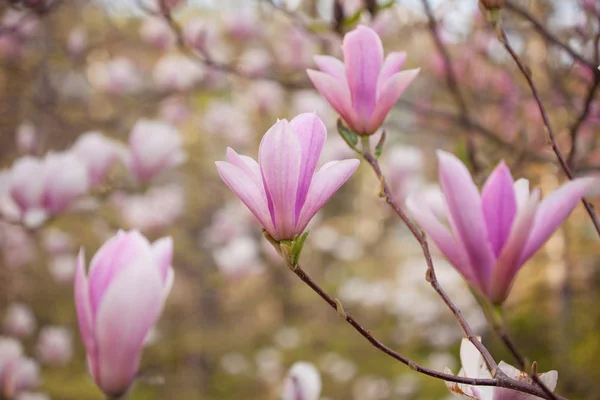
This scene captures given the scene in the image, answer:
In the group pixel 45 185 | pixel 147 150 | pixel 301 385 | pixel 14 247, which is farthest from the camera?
pixel 14 247

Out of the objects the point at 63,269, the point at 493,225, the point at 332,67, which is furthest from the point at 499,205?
the point at 63,269

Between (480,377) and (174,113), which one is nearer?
(480,377)

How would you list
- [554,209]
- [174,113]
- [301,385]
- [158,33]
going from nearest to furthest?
[554,209] < [301,385] < [158,33] < [174,113]

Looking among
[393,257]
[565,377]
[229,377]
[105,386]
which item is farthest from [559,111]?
[393,257]

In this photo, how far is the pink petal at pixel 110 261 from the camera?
54cm

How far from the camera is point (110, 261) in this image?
21.5 inches

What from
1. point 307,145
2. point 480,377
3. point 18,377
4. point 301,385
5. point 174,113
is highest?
point 307,145

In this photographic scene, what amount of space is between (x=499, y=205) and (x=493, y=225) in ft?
0.06

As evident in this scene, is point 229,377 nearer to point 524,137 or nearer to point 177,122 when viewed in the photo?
point 177,122

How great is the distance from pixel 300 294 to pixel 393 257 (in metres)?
1.94

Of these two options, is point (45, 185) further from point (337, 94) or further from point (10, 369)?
point (337, 94)

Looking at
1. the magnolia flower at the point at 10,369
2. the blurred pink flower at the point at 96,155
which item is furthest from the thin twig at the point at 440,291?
the magnolia flower at the point at 10,369

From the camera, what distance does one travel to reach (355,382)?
2.86 m

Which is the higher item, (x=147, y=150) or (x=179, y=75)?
(x=147, y=150)
